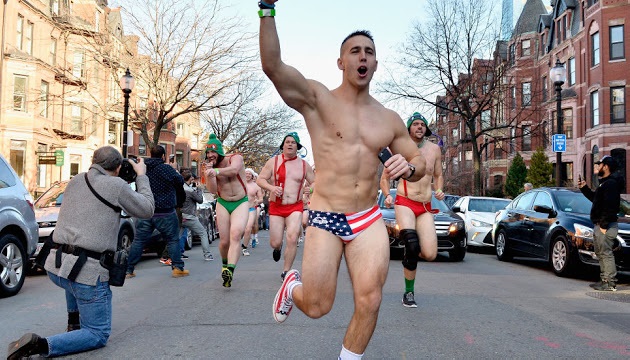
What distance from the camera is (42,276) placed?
32.9 ft

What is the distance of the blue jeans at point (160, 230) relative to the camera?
30.5 ft

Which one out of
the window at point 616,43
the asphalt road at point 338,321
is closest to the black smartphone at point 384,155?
the asphalt road at point 338,321

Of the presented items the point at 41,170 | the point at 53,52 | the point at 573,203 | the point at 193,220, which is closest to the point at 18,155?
the point at 41,170

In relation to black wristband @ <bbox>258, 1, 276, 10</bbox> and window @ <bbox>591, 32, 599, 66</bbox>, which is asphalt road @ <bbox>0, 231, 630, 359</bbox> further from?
window @ <bbox>591, 32, 599, 66</bbox>

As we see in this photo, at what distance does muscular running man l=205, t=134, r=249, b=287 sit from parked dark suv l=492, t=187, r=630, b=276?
19.1ft

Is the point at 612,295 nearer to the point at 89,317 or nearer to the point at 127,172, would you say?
the point at 127,172

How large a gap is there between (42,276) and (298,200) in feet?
15.7

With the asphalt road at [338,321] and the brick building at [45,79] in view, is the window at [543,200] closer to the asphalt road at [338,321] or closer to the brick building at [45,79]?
the asphalt road at [338,321]

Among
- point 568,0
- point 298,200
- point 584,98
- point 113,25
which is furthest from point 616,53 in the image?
point 298,200

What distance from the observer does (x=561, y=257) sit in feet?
35.1

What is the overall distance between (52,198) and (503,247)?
32.4 ft

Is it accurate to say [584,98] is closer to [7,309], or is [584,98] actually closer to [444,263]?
[444,263]

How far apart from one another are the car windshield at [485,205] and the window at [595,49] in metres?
23.5

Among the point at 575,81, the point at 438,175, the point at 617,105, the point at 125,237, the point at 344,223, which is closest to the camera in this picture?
the point at 344,223
